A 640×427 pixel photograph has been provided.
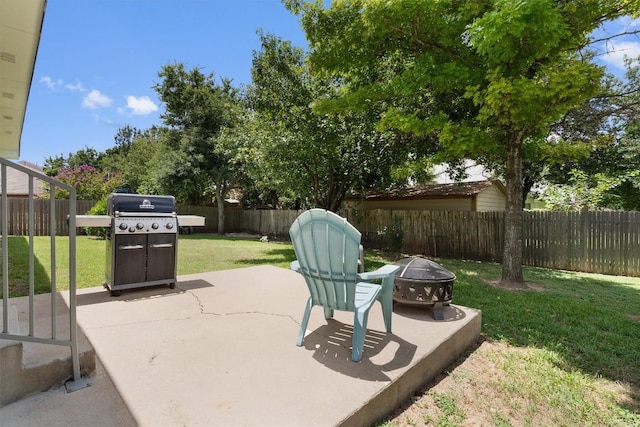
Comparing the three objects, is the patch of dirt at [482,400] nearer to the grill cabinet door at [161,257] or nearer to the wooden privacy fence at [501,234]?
the grill cabinet door at [161,257]

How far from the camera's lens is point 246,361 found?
7.52 ft

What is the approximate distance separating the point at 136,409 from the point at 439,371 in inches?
83.5

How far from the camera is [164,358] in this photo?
91.7 inches

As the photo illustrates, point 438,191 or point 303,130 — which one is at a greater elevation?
point 303,130

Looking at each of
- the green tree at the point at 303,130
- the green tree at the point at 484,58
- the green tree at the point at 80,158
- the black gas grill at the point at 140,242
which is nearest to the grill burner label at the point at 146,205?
the black gas grill at the point at 140,242

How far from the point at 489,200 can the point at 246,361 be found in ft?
39.5

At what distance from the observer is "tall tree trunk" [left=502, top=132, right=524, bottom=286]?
Answer: 5.80 metres

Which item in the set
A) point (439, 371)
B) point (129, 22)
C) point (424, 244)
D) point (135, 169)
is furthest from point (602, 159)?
point (135, 169)

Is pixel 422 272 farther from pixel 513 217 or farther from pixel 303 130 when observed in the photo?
pixel 303 130

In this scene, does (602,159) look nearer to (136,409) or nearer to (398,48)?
(398,48)

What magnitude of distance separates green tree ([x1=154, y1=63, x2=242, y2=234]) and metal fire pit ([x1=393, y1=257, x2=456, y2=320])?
46.2 feet

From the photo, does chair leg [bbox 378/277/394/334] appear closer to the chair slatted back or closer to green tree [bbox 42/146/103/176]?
the chair slatted back

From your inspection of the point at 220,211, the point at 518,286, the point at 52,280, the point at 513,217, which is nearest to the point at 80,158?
the point at 220,211

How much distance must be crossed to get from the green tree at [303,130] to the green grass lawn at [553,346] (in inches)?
175
